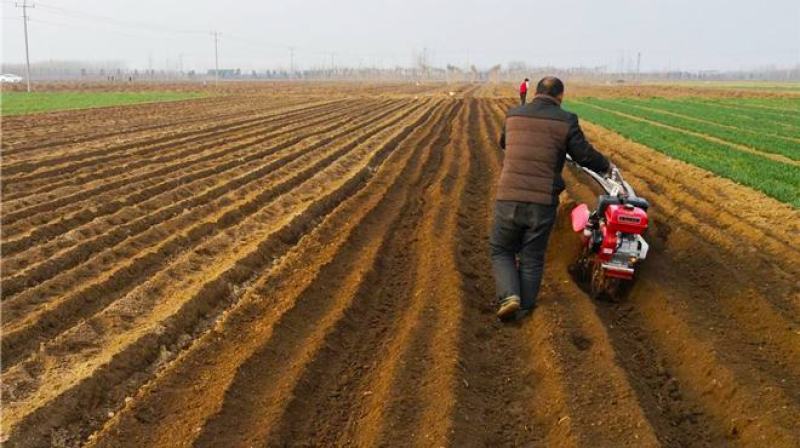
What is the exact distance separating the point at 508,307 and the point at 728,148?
1396cm

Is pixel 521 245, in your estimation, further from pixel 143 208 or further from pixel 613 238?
pixel 143 208

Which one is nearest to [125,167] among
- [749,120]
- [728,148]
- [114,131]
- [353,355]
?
[114,131]

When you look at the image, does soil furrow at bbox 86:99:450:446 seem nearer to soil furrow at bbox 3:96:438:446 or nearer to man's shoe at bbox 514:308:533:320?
soil furrow at bbox 3:96:438:446

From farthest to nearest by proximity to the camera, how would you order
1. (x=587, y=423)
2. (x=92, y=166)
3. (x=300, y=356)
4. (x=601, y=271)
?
(x=92, y=166) < (x=601, y=271) < (x=300, y=356) < (x=587, y=423)

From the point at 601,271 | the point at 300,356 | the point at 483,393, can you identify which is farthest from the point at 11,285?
the point at 601,271

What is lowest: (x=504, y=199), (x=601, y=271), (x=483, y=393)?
(x=483, y=393)

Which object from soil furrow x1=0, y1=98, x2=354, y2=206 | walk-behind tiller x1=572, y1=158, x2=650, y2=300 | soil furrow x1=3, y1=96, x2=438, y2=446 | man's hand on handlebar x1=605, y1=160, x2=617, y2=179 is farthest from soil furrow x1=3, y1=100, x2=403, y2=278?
man's hand on handlebar x1=605, y1=160, x2=617, y2=179

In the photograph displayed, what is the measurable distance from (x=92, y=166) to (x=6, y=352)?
26.9 feet

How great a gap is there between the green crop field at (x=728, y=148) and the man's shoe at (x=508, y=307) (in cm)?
666

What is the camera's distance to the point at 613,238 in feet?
17.9

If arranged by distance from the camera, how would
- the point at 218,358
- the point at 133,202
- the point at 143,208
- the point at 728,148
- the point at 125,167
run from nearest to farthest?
the point at 218,358 < the point at 143,208 < the point at 133,202 < the point at 125,167 < the point at 728,148

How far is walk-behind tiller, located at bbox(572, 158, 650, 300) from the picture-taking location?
17.7 ft

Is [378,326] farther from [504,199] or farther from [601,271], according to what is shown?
[601,271]

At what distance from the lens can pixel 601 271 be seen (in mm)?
5723
